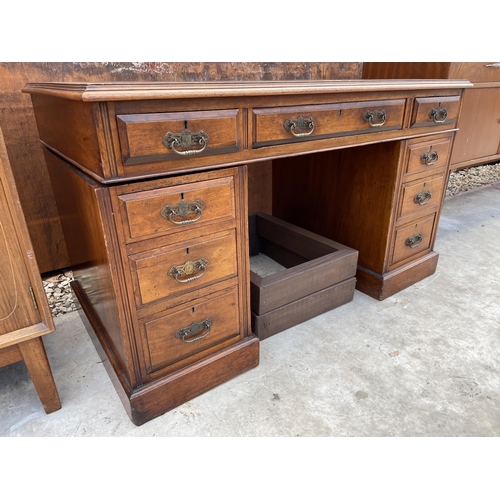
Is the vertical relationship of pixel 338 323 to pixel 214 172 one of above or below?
below

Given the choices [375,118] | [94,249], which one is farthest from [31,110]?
[375,118]

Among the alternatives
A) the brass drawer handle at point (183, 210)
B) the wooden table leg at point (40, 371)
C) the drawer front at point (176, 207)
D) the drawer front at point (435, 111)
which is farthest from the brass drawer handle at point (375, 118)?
the wooden table leg at point (40, 371)

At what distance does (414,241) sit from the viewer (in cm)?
173

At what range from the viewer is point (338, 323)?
5.08ft

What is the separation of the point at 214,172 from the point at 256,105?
206 millimetres

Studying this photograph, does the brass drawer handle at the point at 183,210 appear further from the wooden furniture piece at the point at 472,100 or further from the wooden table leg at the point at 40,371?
the wooden furniture piece at the point at 472,100

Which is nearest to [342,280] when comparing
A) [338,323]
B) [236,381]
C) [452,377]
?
[338,323]

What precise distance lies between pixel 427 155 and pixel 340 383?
97cm

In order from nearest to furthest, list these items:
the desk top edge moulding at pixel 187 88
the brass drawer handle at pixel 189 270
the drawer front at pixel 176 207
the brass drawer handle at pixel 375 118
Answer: the desk top edge moulding at pixel 187 88
the drawer front at pixel 176 207
the brass drawer handle at pixel 189 270
the brass drawer handle at pixel 375 118

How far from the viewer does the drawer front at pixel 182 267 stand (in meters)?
0.98

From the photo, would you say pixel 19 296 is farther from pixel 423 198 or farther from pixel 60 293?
pixel 423 198

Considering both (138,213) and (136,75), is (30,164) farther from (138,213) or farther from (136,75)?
(138,213)

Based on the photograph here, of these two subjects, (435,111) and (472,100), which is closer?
(435,111)

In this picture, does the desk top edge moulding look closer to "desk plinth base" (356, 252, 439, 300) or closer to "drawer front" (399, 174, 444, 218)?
"drawer front" (399, 174, 444, 218)
